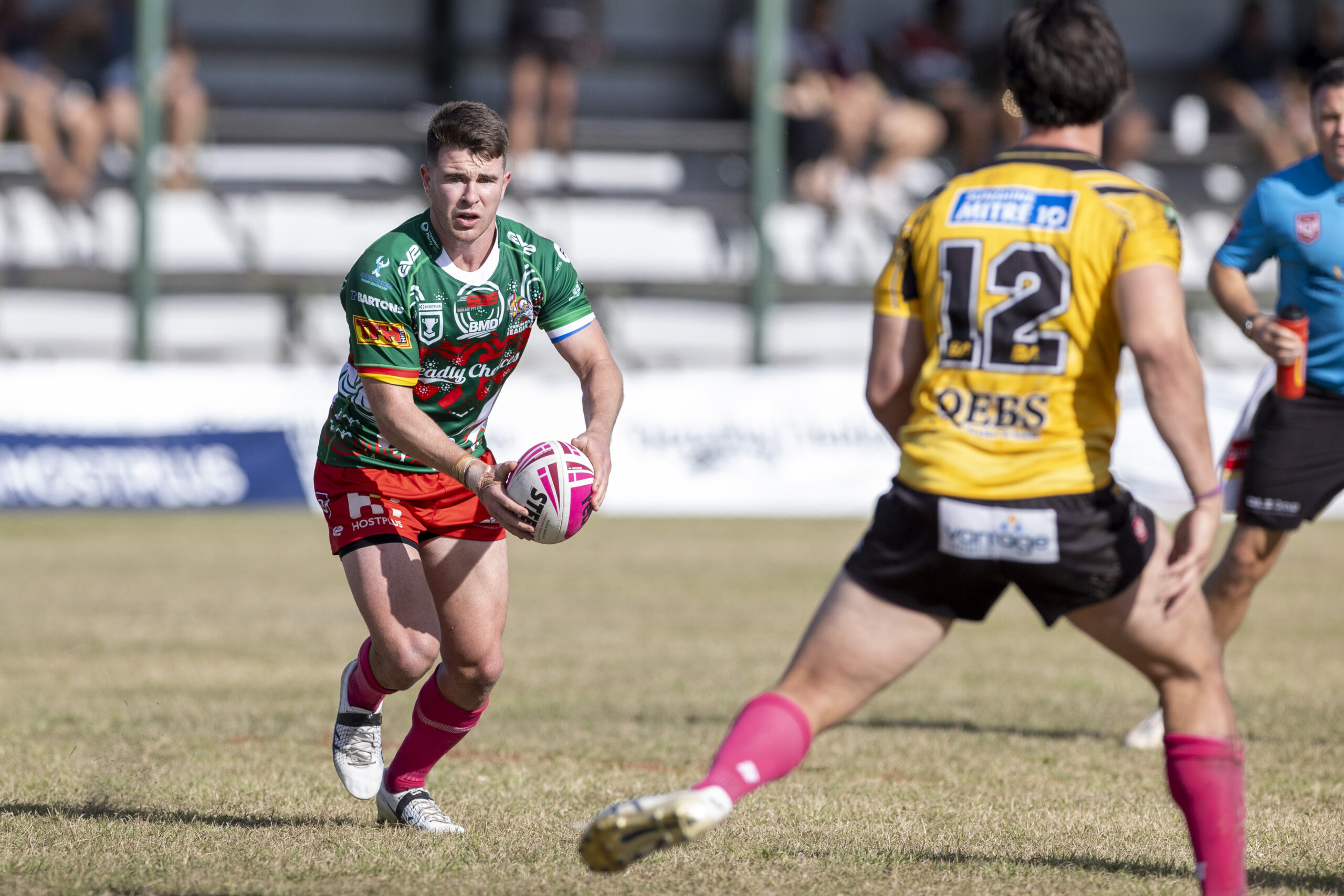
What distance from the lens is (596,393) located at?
5.14 meters

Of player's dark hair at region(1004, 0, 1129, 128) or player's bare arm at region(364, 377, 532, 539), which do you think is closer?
player's dark hair at region(1004, 0, 1129, 128)

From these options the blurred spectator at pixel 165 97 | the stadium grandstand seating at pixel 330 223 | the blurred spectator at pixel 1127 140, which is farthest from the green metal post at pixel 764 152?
the blurred spectator at pixel 165 97

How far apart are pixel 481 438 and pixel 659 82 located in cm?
1970

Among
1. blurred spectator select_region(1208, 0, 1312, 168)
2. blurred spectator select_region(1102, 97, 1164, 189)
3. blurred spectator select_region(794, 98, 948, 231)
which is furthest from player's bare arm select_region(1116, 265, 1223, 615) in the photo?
blurred spectator select_region(1208, 0, 1312, 168)

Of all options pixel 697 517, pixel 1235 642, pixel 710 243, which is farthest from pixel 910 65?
pixel 1235 642

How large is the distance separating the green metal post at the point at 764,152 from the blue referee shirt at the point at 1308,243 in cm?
1350

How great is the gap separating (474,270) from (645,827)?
219cm

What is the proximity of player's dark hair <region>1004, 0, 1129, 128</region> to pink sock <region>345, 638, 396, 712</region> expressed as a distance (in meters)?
2.85

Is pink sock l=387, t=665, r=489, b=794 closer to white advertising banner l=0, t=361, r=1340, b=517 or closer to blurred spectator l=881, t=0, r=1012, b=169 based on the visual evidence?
white advertising banner l=0, t=361, r=1340, b=517

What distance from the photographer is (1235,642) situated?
993 centimetres

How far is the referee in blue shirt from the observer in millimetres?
6336

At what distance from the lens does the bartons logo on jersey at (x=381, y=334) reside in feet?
16.0

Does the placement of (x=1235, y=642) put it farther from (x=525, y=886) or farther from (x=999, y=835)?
(x=525, y=886)

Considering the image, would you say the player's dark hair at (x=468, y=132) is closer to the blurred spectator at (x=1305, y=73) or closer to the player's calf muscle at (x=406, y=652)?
the player's calf muscle at (x=406, y=652)
